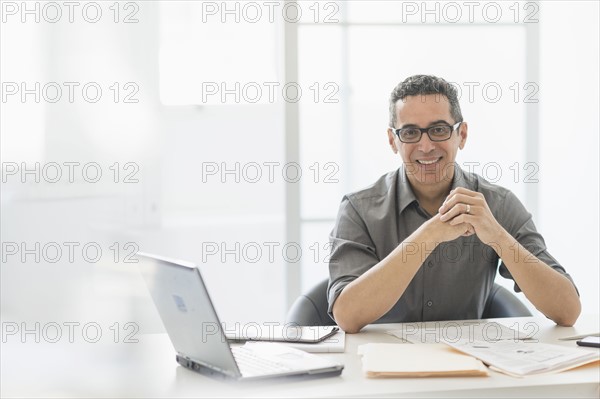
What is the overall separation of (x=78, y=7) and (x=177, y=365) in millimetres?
2395

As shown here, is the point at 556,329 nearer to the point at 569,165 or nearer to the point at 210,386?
the point at 210,386

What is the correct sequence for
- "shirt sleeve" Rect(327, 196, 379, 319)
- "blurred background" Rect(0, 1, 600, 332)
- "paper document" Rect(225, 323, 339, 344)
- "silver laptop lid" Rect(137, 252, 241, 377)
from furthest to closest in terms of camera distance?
1. "blurred background" Rect(0, 1, 600, 332)
2. "shirt sleeve" Rect(327, 196, 379, 319)
3. "paper document" Rect(225, 323, 339, 344)
4. "silver laptop lid" Rect(137, 252, 241, 377)

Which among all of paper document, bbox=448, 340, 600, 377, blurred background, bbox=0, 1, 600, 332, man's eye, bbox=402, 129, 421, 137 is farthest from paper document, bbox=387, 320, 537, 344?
blurred background, bbox=0, 1, 600, 332

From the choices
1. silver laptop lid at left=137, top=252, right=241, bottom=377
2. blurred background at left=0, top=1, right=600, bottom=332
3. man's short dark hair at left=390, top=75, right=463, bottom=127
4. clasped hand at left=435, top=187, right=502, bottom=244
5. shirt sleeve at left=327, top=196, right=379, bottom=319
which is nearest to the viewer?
silver laptop lid at left=137, top=252, right=241, bottom=377

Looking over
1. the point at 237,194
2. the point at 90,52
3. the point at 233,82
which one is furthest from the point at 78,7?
the point at 237,194

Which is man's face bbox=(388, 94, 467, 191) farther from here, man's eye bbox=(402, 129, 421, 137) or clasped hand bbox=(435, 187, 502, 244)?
clasped hand bbox=(435, 187, 502, 244)

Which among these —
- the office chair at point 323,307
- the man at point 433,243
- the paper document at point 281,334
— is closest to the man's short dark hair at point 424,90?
the man at point 433,243

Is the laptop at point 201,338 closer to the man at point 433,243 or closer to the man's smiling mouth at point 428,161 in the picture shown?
the man at point 433,243

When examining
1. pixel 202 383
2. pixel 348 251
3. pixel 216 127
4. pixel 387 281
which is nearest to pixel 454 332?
pixel 387 281

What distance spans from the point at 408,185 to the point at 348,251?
33 cm

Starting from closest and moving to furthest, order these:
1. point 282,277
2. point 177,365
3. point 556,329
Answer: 1. point 177,365
2. point 556,329
3. point 282,277

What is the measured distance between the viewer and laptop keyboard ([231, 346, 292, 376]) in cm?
178

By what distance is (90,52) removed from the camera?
383 centimetres

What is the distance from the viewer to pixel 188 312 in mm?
1772
